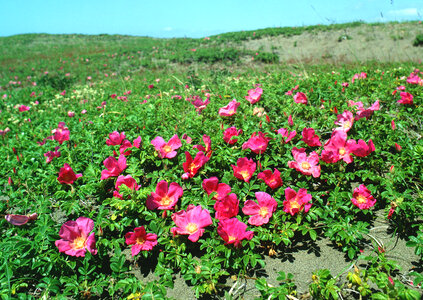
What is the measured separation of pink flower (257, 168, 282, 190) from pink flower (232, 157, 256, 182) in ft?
0.25

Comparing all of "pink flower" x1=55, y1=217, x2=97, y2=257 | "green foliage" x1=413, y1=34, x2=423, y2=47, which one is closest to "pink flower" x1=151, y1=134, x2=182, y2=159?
"pink flower" x1=55, y1=217, x2=97, y2=257

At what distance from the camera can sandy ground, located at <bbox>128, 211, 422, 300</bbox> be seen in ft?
5.13

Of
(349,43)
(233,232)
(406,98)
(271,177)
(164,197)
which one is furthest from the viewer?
(349,43)

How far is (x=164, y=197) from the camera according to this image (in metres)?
1.84

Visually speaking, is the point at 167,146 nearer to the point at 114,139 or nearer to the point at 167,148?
the point at 167,148

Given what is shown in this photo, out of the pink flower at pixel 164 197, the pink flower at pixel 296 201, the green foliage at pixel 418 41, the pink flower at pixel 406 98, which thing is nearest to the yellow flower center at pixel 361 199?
the pink flower at pixel 296 201

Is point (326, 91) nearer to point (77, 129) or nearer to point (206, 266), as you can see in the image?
point (206, 266)

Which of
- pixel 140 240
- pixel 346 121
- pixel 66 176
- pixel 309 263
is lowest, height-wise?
pixel 309 263

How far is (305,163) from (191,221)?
3.05ft

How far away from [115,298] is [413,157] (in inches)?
86.2

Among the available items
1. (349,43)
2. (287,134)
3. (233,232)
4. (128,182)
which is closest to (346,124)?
(287,134)

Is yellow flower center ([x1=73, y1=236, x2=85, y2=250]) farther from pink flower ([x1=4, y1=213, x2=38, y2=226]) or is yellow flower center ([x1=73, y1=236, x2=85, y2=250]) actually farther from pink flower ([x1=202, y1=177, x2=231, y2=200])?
pink flower ([x1=202, y1=177, x2=231, y2=200])

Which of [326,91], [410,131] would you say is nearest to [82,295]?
[410,131]

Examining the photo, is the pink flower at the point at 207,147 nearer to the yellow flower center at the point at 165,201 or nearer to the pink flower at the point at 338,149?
the yellow flower center at the point at 165,201
